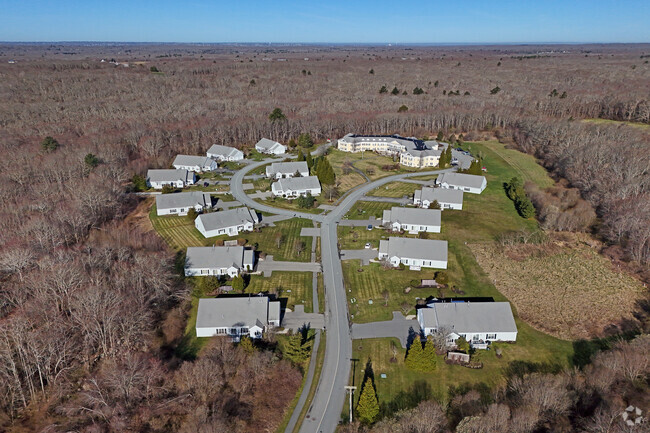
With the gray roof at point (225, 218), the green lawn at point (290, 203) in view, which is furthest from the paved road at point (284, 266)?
the green lawn at point (290, 203)

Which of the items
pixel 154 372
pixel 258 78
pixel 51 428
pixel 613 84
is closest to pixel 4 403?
pixel 51 428

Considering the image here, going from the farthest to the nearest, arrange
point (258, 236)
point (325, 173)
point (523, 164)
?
point (523, 164), point (325, 173), point (258, 236)

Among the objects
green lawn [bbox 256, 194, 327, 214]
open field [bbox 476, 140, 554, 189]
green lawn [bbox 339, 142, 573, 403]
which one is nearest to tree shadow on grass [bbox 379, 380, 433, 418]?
green lawn [bbox 339, 142, 573, 403]

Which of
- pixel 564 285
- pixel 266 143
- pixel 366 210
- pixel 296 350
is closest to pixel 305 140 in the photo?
pixel 266 143

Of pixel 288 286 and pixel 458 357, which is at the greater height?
pixel 288 286

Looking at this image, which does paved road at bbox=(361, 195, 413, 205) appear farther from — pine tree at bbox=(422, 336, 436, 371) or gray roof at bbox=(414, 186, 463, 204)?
pine tree at bbox=(422, 336, 436, 371)

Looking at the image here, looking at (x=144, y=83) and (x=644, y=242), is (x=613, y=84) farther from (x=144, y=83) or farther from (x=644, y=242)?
(x=144, y=83)

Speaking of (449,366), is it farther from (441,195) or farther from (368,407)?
(441,195)
